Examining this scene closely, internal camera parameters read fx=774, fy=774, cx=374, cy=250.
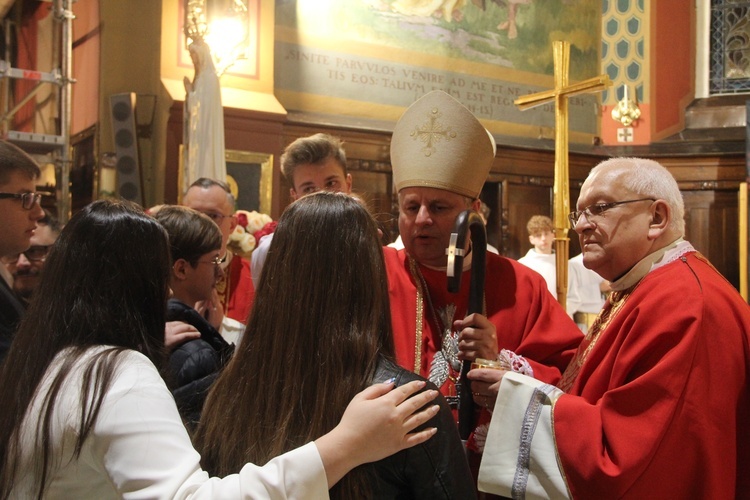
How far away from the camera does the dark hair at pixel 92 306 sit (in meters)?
1.36

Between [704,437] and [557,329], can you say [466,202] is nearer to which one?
[557,329]

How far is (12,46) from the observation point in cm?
830

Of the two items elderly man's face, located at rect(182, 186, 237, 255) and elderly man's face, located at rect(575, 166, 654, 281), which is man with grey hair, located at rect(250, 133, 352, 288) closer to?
elderly man's face, located at rect(182, 186, 237, 255)

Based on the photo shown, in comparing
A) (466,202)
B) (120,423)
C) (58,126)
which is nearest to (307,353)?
(120,423)

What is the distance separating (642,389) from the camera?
1.86 metres

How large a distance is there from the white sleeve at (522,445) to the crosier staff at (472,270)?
9 cm

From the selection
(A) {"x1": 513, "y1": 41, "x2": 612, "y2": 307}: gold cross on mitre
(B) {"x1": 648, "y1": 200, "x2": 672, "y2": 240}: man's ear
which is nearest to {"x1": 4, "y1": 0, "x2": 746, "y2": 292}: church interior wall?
(A) {"x1": 513, "y1": 41, "x2": 612, "y2": 307}: gold cross on mitre

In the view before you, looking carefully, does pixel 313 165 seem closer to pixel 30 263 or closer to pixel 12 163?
pixel 12 163

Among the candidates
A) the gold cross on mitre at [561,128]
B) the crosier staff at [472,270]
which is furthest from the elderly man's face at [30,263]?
the gold cross on mitre at [561,128]

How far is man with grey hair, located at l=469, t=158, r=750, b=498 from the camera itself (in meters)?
1.83

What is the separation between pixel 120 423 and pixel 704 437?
1323 millimetres

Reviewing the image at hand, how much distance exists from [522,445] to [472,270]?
464mm

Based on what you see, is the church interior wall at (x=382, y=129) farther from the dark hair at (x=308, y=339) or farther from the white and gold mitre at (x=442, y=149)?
the dark hair at (x=308, y=339)

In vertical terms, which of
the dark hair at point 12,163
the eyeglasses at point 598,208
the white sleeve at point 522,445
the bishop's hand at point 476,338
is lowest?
the white sleeve at point 522,445
